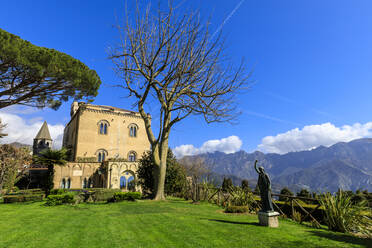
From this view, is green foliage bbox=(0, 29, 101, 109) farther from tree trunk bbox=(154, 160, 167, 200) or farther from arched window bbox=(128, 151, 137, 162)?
arched window bbox=(128, 151, 137, 162)

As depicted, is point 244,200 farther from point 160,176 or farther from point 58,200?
point 58,200

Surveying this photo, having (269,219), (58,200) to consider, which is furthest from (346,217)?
(58,200)

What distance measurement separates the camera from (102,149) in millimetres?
37469

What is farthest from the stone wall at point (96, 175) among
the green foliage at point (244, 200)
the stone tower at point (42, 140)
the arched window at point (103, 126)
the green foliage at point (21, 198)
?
the stone tower at point (42, 140)

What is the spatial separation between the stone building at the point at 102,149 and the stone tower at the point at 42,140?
22254 mm

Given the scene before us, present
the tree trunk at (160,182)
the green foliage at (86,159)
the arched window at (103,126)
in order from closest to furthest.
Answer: the tree trunk at (160,182) → the green foliage at (86,159) → the arched window at (103,126)

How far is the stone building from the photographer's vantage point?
30234 mm

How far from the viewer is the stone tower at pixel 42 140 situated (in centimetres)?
5444

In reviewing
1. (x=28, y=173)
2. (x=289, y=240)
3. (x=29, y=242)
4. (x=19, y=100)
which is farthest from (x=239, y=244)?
(x=28, y=173)

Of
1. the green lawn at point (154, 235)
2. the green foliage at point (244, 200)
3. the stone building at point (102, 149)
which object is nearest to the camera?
the green lawn at point (154, 235)

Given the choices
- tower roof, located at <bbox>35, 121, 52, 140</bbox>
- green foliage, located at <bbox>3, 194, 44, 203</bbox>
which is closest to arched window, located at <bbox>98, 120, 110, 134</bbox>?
green foliage, located at <bbox>3, 194, 44, 203</bbox>

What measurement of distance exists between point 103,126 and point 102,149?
400cm

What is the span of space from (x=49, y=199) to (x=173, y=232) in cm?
1076

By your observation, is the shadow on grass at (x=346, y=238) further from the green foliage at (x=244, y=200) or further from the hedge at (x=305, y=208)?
the green foliage at (x=244, y=200)
